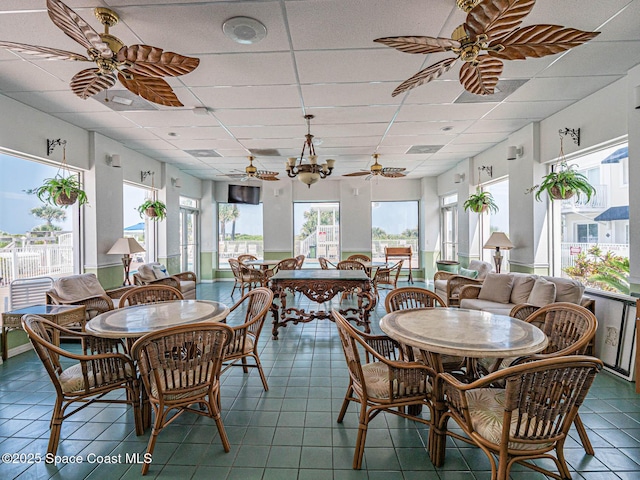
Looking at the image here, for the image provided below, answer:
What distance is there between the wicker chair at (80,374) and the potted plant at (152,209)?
4.67 meters

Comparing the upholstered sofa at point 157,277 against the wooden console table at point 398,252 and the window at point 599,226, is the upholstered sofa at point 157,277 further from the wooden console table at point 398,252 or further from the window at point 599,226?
the window at point 599,226

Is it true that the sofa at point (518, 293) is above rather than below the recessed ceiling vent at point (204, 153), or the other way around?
below

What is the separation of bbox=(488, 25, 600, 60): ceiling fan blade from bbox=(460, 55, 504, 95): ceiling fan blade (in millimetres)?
108

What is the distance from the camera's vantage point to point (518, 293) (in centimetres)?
433

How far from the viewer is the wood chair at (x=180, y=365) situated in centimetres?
195

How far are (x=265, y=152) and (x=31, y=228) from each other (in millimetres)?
3774

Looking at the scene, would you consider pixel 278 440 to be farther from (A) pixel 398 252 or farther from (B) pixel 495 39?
(A) pixel 398 252

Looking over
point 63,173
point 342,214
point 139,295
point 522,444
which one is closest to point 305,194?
point 342,214

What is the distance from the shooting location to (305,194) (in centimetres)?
969

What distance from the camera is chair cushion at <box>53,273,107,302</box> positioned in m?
4.13

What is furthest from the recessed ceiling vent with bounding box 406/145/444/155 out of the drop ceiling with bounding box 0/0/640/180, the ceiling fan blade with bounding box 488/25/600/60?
the ceiling fan blade with bounding box 488/25/600/60

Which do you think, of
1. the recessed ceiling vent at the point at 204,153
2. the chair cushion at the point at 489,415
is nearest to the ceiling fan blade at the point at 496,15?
the chair cushion at the point at 489,415

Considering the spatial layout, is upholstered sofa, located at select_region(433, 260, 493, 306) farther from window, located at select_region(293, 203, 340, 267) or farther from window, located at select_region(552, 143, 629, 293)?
window, located at select_region(293, 203, 340, 267)

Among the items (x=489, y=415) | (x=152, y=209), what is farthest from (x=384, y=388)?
(x=152, y=209)
